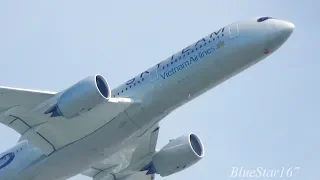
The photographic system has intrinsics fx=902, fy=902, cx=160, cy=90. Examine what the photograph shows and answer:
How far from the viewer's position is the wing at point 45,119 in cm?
3903

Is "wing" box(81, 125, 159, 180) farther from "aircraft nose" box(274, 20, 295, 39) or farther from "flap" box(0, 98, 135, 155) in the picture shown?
"aircraft nose" box(274, 20, 295, 39)

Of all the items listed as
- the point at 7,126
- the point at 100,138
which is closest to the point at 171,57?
the point at 100,138

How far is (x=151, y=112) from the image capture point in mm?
40250

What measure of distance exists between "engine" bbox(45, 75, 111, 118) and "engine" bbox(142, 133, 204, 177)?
6.87 m

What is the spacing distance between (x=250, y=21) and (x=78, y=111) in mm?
8691

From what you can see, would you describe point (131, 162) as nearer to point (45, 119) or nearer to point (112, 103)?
point (45, 119)

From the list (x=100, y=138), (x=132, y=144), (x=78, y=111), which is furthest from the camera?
(x=132, y=144)

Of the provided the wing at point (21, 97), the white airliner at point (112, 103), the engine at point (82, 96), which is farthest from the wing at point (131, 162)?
the wing at point (21, 97)

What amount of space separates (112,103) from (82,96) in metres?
1.93

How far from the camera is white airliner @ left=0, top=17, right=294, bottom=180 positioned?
127 feet

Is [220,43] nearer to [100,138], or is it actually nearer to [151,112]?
[151,112]

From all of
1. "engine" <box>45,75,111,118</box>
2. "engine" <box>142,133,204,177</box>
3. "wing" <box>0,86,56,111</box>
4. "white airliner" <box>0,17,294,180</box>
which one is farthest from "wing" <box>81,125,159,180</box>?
"wing" <box>0,86,56,111</box>

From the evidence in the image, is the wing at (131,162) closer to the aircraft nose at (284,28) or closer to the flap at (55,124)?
the flap at (55,124)

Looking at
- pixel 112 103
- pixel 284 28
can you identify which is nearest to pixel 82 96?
pixel 112 103
